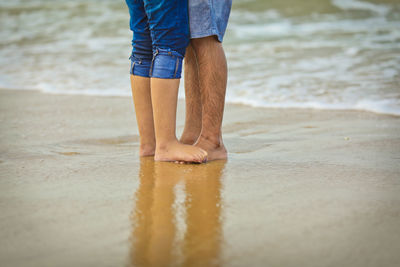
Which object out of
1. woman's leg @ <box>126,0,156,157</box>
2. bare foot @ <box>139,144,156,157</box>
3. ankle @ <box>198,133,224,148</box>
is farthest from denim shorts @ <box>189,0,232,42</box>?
bare foot @ <box>139,144,156,157</box>

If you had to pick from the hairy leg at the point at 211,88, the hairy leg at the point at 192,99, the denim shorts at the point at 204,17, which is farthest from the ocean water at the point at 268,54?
the denim shorts at the point at 204,17

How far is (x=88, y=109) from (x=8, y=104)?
0.70 meters

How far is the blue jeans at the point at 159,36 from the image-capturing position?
6.67 ft

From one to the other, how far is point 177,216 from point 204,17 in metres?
0.98

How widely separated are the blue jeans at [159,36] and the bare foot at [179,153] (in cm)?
31

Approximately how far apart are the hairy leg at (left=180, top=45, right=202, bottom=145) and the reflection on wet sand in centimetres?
40

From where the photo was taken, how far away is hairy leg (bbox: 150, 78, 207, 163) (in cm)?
211

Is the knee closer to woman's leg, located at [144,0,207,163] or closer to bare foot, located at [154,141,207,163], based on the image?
woman's leg, located at [144,0,207,163]

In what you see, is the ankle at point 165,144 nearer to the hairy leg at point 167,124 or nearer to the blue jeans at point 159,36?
the hairy leg at point 167,124

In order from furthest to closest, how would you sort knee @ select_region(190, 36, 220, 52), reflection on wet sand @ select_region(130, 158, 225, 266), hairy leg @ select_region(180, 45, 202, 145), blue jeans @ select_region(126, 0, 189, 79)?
hairy leg @ select_region(180, 45, 202, 145) < knee @ select_region(190, 36, 220, 52) < blue jeans @ select_region(126, 0, 189, 79) < reflection on wet sand @ select_region(130, 158, 225, 266)

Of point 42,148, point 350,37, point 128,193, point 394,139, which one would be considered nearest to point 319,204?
point 128,193

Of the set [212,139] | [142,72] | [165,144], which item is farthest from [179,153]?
[142,72]

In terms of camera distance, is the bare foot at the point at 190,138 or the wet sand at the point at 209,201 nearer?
the wet sand at the point at 209,201

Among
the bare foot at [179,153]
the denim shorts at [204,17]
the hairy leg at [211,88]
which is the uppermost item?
the denim shorts at [204,17]
